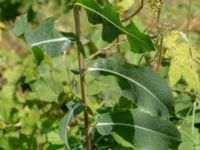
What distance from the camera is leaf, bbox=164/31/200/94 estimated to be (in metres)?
1.63

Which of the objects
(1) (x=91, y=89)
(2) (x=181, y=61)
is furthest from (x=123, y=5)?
(1) (x=91, y=89)

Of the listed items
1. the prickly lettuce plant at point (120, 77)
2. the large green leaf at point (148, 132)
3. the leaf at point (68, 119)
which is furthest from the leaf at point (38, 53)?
the large green leaf at point (148, 132)

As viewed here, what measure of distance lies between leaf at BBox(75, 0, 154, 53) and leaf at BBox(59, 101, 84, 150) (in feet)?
0.75

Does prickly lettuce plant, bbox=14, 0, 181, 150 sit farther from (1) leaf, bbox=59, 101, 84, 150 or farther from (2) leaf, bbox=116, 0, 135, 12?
(2) leaf, bbox=116, 0, 135, 12

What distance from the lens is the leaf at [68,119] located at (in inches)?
55.6

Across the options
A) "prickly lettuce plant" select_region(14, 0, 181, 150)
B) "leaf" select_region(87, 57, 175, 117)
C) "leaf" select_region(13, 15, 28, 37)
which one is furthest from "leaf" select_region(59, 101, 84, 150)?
"leaf" select_region(13, 15, 28, 37)

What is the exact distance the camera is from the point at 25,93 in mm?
2596

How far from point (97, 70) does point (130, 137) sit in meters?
0.22

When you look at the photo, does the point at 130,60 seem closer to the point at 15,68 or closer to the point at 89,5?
the point at 15,68

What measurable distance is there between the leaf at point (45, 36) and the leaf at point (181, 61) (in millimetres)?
342

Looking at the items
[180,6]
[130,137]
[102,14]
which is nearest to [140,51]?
[102,14]

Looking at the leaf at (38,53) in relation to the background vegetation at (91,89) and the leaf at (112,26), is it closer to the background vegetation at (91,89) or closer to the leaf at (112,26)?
the background vegetation at (91,89)

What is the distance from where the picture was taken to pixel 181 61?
165 centimetres

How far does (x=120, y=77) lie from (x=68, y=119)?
0.19 m
